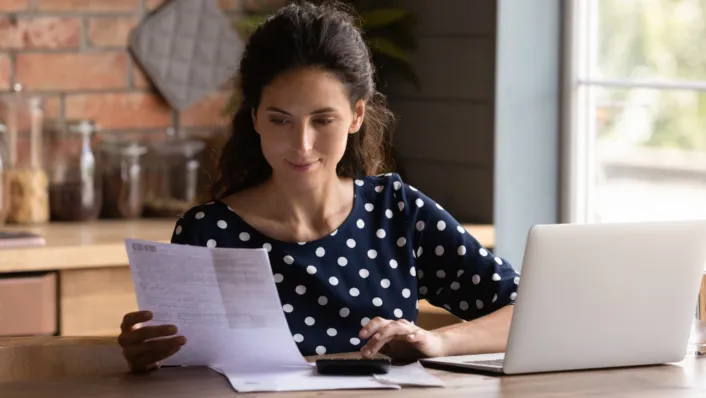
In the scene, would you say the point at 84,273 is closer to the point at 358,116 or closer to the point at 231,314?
the point at 358,116

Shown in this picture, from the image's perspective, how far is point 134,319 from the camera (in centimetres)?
205

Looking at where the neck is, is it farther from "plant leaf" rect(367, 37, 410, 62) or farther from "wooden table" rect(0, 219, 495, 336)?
"plant leaf" rect(367, 37, 410, 62)

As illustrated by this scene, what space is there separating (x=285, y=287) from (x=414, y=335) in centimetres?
40

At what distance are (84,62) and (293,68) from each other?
5.22 ft

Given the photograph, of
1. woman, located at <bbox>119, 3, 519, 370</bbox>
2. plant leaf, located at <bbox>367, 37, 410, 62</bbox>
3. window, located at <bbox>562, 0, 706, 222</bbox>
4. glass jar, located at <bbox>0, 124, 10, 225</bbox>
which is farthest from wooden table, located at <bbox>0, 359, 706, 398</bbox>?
plant leaf, located at <bbox>367, 37, 410, 62</bbox>

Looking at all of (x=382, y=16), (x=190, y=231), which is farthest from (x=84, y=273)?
(x=382, y=16)

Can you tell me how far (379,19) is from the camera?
386 cm

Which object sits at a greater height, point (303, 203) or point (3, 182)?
point (303, 203)

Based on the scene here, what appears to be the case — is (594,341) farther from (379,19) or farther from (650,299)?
(379,19)

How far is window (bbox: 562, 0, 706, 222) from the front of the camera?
3377 mm

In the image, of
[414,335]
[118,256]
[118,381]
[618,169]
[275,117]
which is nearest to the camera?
[118,381]

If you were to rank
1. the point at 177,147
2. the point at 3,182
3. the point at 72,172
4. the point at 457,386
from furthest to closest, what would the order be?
the point at 177,147 → the point at 72,172 → the point at 3,182 → the point at 457,386

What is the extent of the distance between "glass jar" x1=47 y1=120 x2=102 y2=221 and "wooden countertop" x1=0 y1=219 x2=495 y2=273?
0.08 metres

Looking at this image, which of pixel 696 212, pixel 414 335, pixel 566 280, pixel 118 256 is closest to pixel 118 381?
pixel 414 335
